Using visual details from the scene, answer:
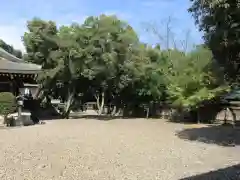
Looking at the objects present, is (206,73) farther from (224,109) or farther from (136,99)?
(136,99)

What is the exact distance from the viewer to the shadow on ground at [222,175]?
8172mm

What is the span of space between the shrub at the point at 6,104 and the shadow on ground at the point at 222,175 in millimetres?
14325

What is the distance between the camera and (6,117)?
21.3m

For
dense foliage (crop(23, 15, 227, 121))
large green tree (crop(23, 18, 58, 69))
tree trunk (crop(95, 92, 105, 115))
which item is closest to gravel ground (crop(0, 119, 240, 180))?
dense foliage (crop(23, 15, 227, 121))

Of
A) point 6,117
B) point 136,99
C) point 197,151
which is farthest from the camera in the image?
point 136,99

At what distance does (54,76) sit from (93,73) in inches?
107

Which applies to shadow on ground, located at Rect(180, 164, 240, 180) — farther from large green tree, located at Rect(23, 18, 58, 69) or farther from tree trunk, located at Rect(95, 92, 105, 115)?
tree trunk, located at Rect(95, 92, 105, 115)

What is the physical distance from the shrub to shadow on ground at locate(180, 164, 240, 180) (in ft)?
47.0

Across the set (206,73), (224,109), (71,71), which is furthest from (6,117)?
(224,109)

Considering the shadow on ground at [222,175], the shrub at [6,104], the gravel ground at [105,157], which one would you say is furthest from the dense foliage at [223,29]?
the shrub at [6,104]

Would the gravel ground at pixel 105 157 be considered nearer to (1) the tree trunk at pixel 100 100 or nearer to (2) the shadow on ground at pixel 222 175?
(2) the shadow on ground at pixel 222 175

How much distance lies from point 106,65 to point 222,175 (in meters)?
18.5

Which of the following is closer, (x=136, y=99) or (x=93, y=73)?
(x=93, y=73)

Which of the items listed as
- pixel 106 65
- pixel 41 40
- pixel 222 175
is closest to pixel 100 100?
pixel 106 65
